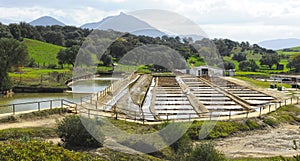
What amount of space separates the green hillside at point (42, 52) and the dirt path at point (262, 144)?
5804cm

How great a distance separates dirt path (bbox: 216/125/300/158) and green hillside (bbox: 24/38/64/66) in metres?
58.0

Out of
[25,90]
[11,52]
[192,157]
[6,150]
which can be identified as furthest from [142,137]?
[11,52]

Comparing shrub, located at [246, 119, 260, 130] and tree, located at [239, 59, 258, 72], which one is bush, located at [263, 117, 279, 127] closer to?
shrub, located at [246, 119, 260, 130]

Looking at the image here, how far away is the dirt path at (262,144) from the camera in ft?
47.9

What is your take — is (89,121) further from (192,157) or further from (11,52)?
(11,52)

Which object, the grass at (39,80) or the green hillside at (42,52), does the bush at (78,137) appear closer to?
the grass at (39,80)

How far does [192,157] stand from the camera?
1009 centimetres

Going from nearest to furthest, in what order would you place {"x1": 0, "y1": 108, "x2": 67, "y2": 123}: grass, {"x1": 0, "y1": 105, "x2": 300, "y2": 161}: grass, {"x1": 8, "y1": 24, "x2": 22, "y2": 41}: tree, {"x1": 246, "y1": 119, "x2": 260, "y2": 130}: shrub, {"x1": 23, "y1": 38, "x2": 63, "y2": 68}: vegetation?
{"x1": 0, "y1": 105, "x2": 300, "y2": 161}: grass → {"x1": 0, "y1": 108, "x2": 67, "y2": 123}: grass → {"x1": 246, "y1": 119, "x2": 260, "y2": 130}: shrub → {"x1": 23, "y1": 38, "x2": 63, "y2": 68}: vegetation → {"x1": 8, "y1": 24, "x2": 22, "y2": 41}: tree

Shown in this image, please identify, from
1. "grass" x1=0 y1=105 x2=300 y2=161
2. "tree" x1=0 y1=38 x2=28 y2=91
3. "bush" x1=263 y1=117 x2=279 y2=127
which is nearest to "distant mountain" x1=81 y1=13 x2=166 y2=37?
"grass" x1=0 y1=105 x2=300 y2=161

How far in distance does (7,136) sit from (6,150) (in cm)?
612

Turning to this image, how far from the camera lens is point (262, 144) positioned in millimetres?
16047

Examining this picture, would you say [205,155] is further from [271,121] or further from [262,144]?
[271,121]

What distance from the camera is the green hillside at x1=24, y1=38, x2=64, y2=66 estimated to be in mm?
73312

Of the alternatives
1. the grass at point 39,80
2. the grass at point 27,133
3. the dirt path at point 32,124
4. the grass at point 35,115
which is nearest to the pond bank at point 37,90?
the grass at point 39,80
